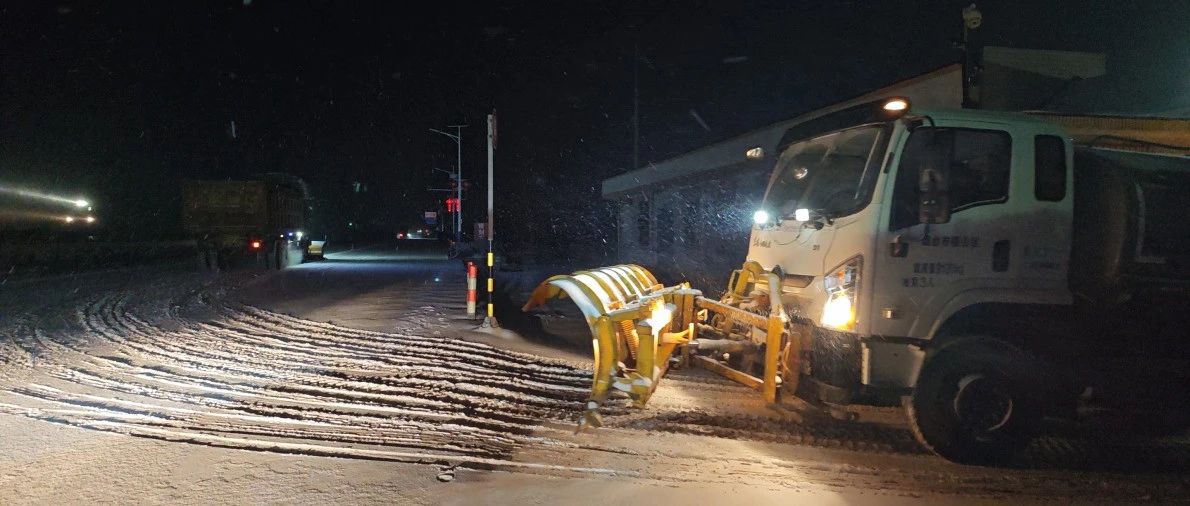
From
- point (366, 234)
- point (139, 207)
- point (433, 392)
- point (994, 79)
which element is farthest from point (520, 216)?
point (433, 392)

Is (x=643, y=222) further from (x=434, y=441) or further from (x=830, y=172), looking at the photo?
(x=434, y=441)

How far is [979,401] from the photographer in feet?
16.7

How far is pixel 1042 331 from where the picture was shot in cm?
516

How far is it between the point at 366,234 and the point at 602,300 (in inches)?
3350

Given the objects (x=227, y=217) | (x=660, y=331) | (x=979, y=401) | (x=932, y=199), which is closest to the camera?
(x=932, y=199)

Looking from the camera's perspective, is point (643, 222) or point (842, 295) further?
point (643, 222)

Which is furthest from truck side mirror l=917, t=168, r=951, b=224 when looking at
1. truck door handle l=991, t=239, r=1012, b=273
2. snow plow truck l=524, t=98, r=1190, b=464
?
truck door handle l=991, t=239, r=1012, b=273

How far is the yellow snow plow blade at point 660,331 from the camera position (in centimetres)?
566

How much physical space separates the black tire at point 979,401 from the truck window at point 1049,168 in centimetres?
115

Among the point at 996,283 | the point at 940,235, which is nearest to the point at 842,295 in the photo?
the point at 940,235

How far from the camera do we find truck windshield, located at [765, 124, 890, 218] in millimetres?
5246

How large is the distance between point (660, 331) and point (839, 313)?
71.7 inches

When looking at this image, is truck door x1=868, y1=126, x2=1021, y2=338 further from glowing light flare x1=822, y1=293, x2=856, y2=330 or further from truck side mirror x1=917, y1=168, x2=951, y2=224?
glowing light flare x1=822, y1=293, x2=856, y2=330

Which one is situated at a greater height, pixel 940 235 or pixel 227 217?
pixel 227 217
